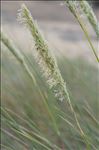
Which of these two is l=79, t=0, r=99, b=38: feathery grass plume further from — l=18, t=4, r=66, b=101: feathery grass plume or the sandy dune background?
the sandy dune background

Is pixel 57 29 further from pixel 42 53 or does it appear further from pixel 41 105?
pixel 42 53

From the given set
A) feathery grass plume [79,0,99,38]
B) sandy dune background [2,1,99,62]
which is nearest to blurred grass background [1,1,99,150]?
feathery grass plume [79,0,99,38]

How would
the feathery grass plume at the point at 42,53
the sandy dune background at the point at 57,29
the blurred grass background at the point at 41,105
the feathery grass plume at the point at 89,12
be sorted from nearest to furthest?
the feathery grass plume at the point at 42,53 → the feathery grass plume at the point at 89,12 → the blurred grass background at the point at 41,105 → the sandy dune background at the point at 57,29

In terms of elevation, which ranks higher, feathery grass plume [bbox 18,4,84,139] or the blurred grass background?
feathery grass plume [bbox 18,4,84,139]

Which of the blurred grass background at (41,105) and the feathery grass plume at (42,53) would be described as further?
the blurred grass background at (41,105)

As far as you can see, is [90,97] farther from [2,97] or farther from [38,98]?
[2,97]

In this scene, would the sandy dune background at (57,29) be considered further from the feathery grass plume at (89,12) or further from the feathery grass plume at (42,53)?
the feathery grass plume at (42,53)

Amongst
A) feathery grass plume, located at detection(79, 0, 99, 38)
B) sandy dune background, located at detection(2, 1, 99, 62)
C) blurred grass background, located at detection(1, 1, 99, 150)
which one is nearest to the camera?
feathery grass plume, located at detection(79, 0, 99, 38)

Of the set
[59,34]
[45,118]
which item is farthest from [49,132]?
[59,34]

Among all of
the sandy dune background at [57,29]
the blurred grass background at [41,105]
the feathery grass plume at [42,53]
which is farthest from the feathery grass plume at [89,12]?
the sandy dune background at [57,29]

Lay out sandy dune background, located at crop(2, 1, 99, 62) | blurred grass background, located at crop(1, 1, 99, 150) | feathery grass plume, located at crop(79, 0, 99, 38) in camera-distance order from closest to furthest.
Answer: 1. feathery grass plume, located at crop(79, 0, 99, 38)
2. blurred grass background, located at crop(1, 1, 99, 150)
3. sandy dune background, located at crop(2, 1, 99, 62)

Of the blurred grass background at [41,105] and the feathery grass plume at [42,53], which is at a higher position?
the feathery grass plume at [42,53]
